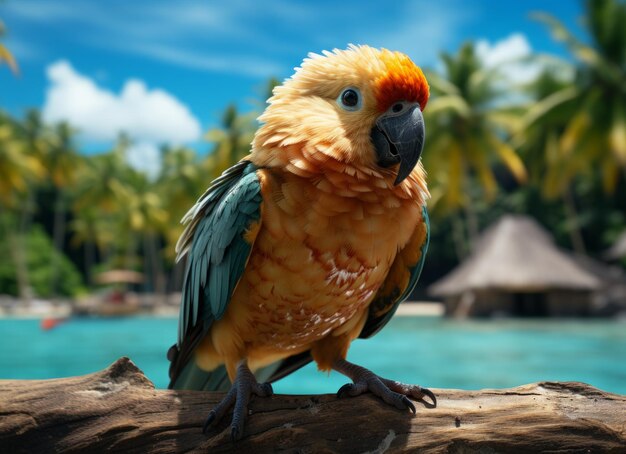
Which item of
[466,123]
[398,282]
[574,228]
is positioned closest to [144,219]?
[466,123]

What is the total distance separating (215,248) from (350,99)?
0.68 m

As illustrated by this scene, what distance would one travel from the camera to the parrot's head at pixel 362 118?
5.77 feet

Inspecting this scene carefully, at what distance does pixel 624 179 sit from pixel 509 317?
7.67 m

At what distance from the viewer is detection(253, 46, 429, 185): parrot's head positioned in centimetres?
176

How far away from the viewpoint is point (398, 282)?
7.21 ft

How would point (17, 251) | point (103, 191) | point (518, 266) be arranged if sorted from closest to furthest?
point (518, 266)
point (17, 251)
point (103, 191)

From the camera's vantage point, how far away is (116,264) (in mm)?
30484

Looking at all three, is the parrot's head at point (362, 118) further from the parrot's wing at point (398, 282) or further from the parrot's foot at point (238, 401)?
the parrot's foot at point (238, 401)

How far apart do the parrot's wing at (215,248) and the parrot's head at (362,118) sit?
19 cm

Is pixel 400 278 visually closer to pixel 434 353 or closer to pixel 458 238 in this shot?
pixel 434 353

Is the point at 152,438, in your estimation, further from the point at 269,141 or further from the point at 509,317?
the point at 509,317

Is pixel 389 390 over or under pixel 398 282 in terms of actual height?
under

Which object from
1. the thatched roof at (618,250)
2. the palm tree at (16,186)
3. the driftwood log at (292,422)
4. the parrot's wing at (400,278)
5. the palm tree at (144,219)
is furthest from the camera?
the palm tree at (144,219)

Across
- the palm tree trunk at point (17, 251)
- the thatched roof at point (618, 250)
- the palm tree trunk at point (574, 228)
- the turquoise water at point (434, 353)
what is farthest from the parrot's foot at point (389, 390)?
the palm tree trunk at point (17, 251)
